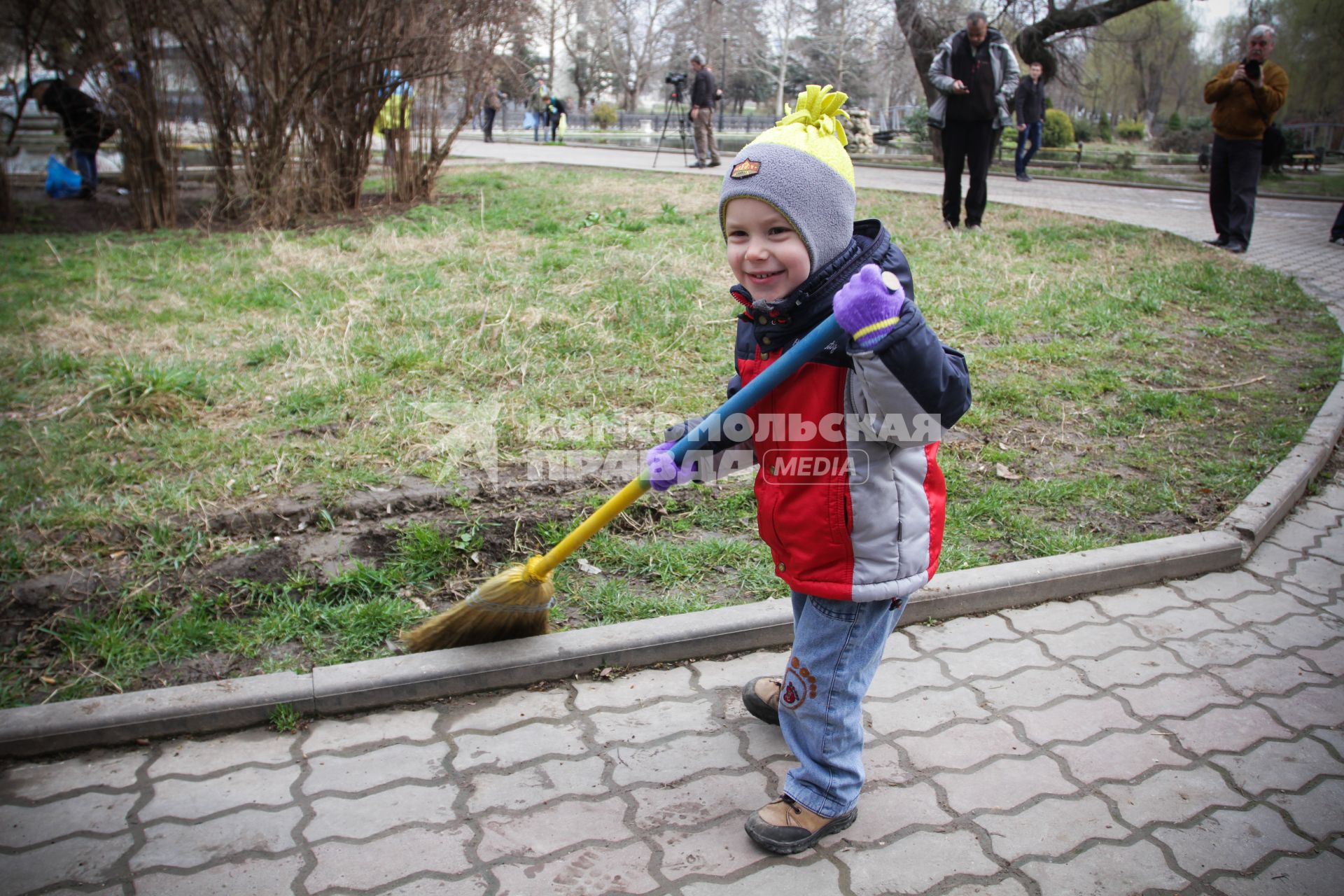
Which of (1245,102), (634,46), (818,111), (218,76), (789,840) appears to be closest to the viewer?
(818,111)

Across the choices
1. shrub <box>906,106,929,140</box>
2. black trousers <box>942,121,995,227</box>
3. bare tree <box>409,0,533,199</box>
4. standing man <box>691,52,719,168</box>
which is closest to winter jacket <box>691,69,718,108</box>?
standing man <box>691,52,719,168</box>

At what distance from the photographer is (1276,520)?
12.4 feet

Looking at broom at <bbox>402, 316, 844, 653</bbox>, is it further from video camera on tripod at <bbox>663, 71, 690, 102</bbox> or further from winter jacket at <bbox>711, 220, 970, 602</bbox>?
video camera on tripod at <bbox>663, 71, 690, 102</bbox>

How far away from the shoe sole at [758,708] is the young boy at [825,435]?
0.44 m

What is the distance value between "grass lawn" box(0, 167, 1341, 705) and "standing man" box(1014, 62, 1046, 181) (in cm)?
895

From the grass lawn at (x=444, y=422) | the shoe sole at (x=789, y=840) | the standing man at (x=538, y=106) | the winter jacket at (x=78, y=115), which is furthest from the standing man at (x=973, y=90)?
the standing man at (x=538, y=106)

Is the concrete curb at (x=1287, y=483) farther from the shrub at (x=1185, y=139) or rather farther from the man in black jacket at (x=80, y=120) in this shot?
the shrub at (x=1185, y=139)

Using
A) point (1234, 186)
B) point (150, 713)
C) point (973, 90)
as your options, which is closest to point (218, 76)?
point (973, 90)

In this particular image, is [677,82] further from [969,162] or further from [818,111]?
[818,111]

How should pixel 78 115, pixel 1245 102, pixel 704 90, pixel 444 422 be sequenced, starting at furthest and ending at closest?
pixel 704 90 → pixel 78 115 → pixel 1245 102 → pixel 444 422

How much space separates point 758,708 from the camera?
8.51ft

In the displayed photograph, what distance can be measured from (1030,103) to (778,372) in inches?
641

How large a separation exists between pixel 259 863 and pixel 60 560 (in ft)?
5.02

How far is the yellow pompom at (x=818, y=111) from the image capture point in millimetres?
2027
